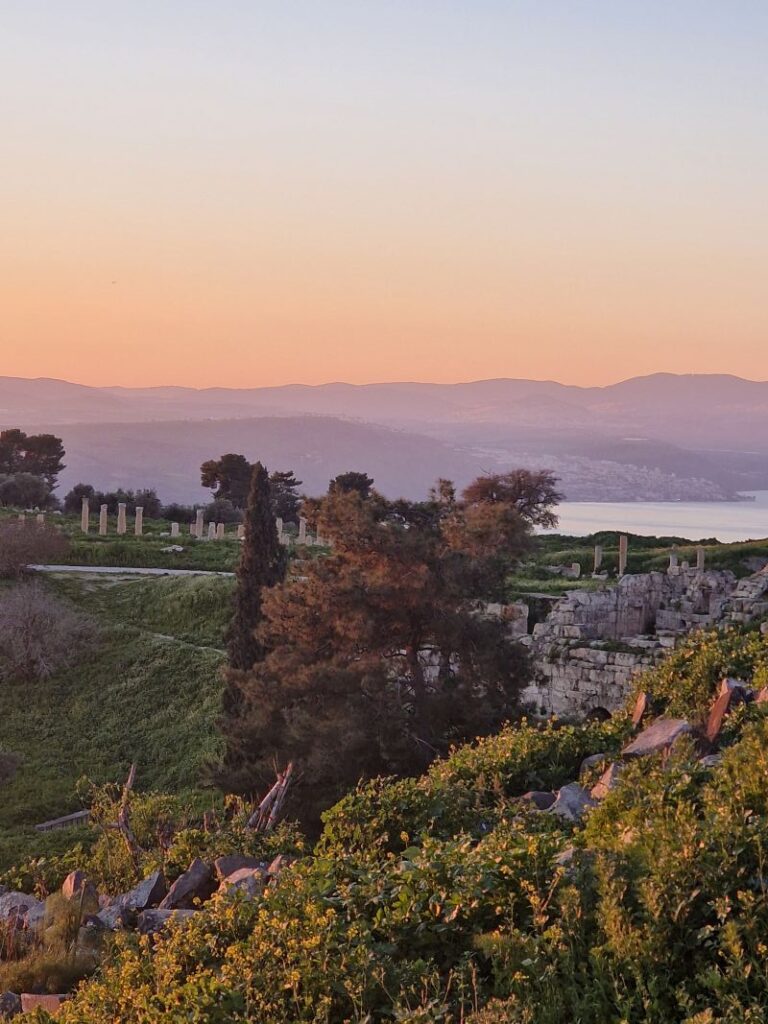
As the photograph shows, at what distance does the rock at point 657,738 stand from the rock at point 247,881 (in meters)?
3.54

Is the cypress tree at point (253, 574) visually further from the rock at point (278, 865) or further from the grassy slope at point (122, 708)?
the rock at point (278, 865)

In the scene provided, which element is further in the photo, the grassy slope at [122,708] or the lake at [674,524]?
the lake at [674,524]

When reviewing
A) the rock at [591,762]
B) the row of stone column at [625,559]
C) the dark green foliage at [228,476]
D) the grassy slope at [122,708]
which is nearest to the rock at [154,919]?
the rock at [591,762]

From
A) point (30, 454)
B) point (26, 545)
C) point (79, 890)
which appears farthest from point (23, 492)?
point (79, 890)

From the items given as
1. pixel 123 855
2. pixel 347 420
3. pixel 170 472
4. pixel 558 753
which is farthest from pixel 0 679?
pixel 347 420

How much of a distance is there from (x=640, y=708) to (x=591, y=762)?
1379 mm

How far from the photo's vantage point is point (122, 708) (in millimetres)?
30141

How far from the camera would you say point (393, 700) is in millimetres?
19500

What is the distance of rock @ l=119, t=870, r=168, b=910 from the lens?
33.1ft

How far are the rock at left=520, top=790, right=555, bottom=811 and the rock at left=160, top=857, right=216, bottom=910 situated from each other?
2934 millimetres

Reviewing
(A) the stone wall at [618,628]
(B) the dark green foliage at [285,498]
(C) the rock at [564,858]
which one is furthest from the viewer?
(B) the dark green foliage at [285,498]

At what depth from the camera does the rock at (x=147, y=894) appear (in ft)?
33.1

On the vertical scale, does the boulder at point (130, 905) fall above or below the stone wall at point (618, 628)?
below

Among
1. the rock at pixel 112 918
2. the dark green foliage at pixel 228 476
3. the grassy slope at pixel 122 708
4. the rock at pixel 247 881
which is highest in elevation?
the dark green foliage at pixel 228 476
